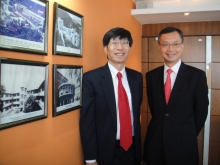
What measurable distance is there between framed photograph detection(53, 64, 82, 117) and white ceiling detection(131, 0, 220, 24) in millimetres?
1960

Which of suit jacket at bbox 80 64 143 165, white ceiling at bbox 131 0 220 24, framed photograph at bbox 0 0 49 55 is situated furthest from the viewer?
white ceiling at bbox 131 0 220 24

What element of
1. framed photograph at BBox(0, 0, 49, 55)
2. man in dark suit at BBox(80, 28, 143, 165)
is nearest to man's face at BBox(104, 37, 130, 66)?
man in dark suit at BBox(80, 28, 143, 165)

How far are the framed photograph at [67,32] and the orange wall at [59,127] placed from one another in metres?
0.04

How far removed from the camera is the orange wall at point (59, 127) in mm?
1038

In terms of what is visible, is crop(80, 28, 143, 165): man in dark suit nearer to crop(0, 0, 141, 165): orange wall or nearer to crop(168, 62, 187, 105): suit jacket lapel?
crop(0, 0, 141, 165): orange wall

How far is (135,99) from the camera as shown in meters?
1.78

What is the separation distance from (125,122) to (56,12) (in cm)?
96

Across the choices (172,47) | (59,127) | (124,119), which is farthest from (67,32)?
(172,47)

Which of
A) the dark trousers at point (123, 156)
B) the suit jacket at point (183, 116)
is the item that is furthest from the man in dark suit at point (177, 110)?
the dark trousers at point (123, 156)

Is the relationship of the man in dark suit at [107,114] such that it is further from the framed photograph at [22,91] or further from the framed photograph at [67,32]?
the framed photograph at [22,91]

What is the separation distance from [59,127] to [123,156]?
630mm

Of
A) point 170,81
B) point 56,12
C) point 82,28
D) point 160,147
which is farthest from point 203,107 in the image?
point 56,12

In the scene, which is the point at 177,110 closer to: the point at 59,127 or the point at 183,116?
the point at 183,116

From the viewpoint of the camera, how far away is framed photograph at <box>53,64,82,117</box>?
134 cm
